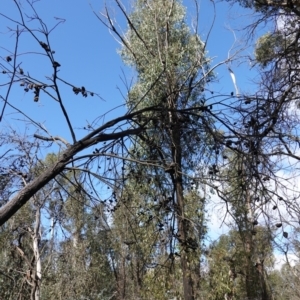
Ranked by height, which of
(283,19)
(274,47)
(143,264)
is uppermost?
(274,47)

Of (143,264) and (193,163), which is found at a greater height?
(193,163)

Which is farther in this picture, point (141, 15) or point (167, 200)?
point (141, 15)

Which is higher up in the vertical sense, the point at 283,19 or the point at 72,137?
the point at 283,19

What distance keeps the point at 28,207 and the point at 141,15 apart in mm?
4274

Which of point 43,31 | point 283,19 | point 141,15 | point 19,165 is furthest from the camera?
point 141,15

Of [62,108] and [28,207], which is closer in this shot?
[62,108]

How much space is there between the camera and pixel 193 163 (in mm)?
2787

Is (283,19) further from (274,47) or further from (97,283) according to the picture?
(97,283)

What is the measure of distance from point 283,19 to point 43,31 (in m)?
4.27

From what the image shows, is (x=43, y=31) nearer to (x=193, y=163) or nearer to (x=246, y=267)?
(x=193, y=163)

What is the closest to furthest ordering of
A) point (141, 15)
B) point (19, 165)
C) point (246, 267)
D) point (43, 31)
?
1. point (43, 31)
2. point (19, 165)
3. point (141, 15)
4. point (246, 267)

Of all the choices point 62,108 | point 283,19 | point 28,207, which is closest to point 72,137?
point 62,108

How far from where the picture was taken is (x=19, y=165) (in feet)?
10.2

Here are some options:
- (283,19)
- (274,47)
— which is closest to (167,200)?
(283,19)
